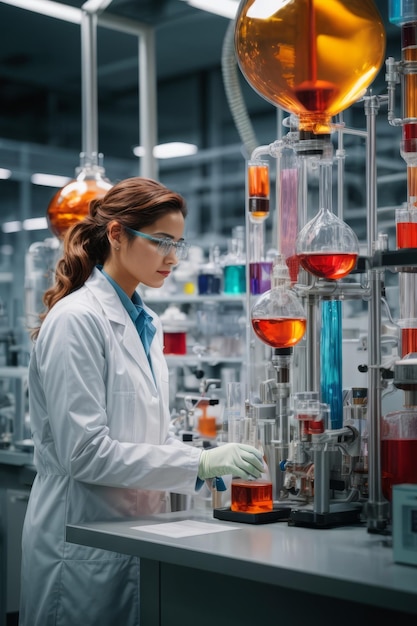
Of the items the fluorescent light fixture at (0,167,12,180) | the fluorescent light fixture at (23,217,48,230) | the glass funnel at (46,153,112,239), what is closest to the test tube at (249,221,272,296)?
the glass funnel at (46,153,112,239)

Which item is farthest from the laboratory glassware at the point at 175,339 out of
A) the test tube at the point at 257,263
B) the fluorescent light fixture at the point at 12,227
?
the fluorescent light fixture at the point at 12,227

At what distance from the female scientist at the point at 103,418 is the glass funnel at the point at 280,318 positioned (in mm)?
272

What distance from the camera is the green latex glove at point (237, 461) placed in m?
1.99

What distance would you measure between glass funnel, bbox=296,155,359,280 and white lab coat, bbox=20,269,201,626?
22.3 inches

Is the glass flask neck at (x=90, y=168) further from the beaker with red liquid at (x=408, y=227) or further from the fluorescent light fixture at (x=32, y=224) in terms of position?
the fluorescent light fixture at (x=32, y=224)

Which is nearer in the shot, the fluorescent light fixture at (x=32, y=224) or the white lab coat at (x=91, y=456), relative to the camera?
the white lab coat at (x=91, y=456)

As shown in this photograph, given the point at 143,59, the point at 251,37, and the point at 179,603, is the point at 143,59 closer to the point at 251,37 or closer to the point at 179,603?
the point at 251,37

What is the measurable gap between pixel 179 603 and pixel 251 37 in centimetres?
116

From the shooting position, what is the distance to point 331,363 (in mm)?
2021

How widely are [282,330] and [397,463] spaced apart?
14.7 inches

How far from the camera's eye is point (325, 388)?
6.63 feet

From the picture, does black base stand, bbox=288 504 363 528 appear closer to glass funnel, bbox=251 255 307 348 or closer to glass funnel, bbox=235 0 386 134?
glass funnel, bbox=251 255 307 348

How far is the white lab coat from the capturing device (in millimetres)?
2062

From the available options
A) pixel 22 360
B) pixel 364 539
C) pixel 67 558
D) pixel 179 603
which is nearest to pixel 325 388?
pixel 364 539
